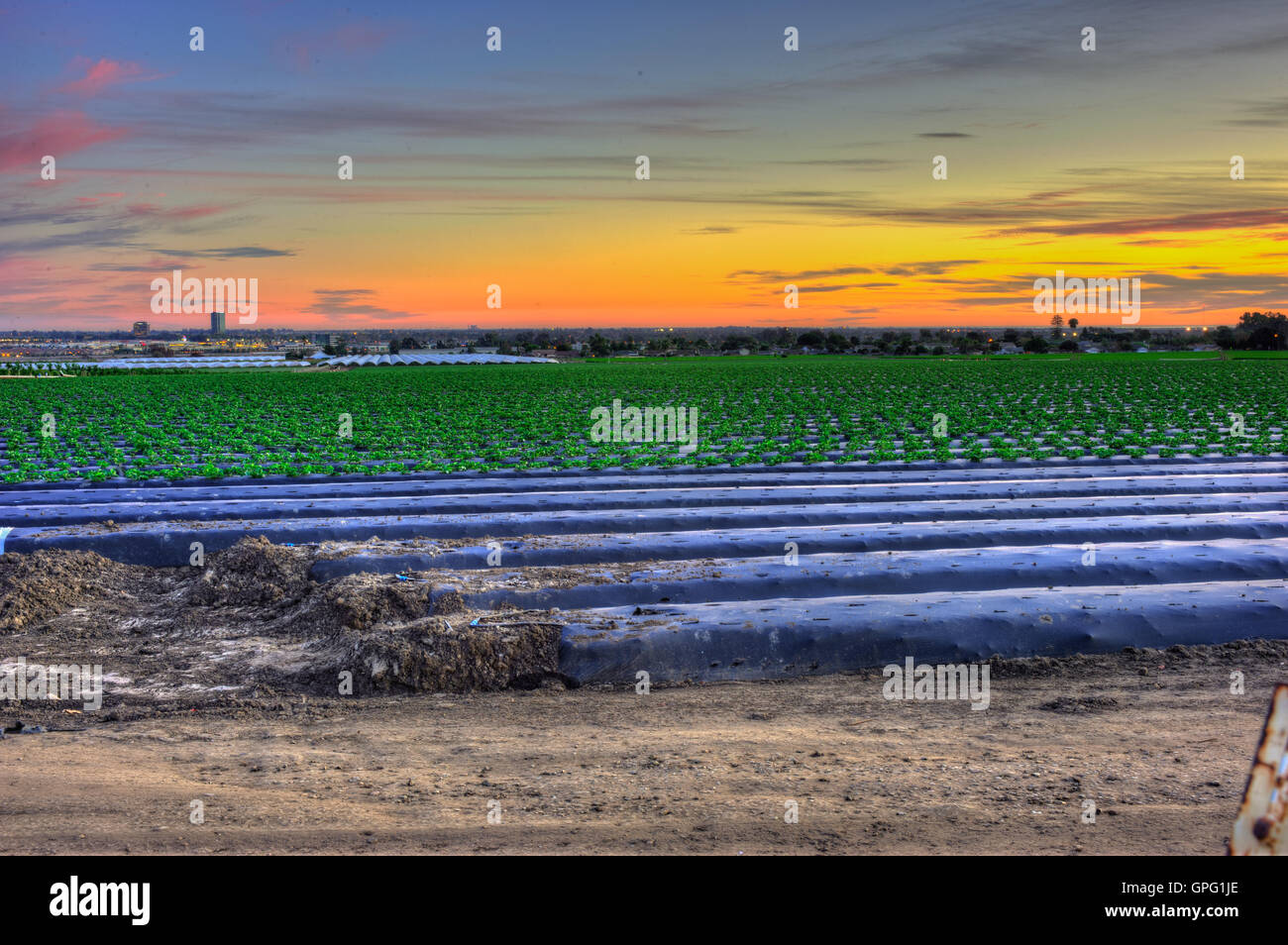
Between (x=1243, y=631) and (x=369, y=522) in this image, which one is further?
(x=369, y=522)

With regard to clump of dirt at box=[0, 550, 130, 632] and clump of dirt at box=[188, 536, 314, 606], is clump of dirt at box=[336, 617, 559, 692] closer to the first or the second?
clump of dirt at box=[188, 536, 314, 606]

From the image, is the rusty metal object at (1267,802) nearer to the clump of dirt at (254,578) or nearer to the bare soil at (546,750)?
the bare soil at (546,750)

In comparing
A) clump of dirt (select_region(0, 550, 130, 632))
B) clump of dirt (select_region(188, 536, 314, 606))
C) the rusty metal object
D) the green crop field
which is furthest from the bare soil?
the green crop field

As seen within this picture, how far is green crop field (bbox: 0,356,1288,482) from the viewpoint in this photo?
23359 millimetres

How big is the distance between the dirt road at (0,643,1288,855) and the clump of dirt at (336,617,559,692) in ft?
0.79

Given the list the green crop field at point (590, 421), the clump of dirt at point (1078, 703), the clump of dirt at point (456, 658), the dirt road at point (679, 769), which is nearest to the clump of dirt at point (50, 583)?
the dirt road at point (679, 769)

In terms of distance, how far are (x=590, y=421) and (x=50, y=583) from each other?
2219 centimetres

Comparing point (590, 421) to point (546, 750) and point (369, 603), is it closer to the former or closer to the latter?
point (369, 603)

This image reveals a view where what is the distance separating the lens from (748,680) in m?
9.23

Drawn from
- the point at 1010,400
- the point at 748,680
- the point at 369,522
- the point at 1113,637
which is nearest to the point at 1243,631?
the point at 1113,637

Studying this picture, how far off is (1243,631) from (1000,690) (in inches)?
126

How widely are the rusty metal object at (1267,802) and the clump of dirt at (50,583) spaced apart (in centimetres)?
1293

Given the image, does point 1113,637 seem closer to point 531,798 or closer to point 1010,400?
point 531,798

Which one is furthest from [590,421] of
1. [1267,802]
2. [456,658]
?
[1267,802]
